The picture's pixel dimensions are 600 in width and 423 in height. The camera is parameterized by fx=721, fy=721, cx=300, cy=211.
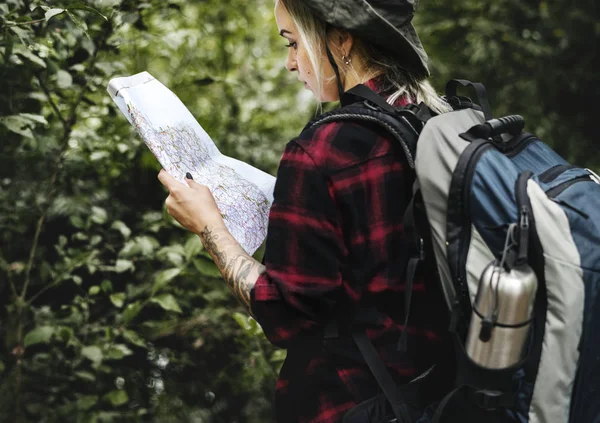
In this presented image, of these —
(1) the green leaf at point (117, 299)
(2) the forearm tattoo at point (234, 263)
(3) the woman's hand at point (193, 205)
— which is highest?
(3) the woman's hand at point (193, 205)

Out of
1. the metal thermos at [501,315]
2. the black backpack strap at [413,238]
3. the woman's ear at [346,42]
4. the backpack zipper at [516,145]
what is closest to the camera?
the metal thermos at [501,315]

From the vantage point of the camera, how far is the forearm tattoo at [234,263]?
1719 mm

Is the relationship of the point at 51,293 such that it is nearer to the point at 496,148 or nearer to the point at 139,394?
the point at 139,394

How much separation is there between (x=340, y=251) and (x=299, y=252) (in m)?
0.09

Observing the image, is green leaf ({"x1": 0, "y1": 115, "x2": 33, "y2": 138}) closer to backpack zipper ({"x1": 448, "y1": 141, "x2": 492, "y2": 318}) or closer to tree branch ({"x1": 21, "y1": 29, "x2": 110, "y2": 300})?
tree branch ({"x1": 21, "y1": 29, "x2": 110, "y2": 300})

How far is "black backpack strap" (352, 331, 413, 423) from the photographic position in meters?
1.65

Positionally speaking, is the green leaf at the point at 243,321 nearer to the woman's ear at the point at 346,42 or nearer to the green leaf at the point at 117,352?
the green leaf at the point at 117,352

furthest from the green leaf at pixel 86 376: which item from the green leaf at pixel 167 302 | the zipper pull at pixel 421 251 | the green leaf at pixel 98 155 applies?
the zipper pull at pixel 421 251

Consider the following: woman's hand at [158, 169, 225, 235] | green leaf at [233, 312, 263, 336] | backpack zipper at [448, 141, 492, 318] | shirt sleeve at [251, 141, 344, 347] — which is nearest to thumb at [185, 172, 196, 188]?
woman's hand at [158, 169, 225, 235]

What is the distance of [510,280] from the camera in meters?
1.43

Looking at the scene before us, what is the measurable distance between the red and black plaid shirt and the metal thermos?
22 centimetres

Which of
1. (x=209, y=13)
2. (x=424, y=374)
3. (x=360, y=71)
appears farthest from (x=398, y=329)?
(x=209, y=13)

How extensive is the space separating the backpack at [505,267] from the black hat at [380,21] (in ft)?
0.76

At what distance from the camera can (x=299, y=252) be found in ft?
5.30
